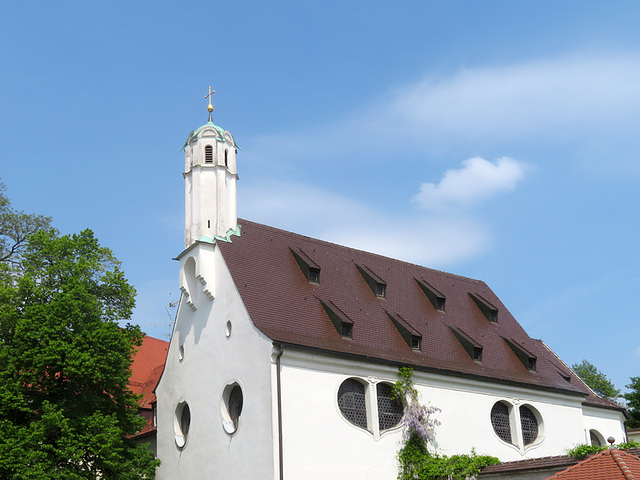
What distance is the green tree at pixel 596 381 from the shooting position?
197ft

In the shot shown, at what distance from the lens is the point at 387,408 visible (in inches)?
981

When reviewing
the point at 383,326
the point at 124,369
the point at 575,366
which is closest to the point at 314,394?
the point at 383,326

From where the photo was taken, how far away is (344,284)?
94.4ft

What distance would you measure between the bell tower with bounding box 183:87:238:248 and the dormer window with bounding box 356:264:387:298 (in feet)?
19.1

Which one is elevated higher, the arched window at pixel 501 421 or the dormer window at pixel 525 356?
the dormer window at pixel 525 356

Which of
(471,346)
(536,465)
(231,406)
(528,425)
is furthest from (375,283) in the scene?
(536,465)

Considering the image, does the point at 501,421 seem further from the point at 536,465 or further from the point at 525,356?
the point at 536,465

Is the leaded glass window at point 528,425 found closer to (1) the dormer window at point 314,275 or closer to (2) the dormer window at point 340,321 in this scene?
(2) the dormer window at point 340,321

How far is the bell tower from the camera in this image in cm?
2733

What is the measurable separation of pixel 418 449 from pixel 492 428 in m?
4.27

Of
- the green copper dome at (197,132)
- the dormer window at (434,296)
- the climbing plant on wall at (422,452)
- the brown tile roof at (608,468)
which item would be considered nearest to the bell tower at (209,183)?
the green copper dome at (197,132)

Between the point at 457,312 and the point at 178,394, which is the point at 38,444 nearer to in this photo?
the point at 178,394

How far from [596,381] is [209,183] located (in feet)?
148

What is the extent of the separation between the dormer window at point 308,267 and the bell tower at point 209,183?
2668mm
